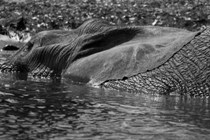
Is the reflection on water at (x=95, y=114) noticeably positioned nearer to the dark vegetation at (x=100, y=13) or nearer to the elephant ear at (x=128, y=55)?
the elephant ear at (x=128, y=55)

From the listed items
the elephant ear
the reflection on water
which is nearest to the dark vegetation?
the elephant ear

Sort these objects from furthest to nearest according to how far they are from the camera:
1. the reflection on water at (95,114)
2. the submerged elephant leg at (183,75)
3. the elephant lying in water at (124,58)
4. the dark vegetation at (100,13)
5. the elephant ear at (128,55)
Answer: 1. the dark vegetation at (100,13)
2. the elephant ear at (128,55)
3. the elephant lying in water at (124,58)
4. the submerged elephant leg at (183,75)
5. the reflection on water at (95,114)

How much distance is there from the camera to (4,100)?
762 cm

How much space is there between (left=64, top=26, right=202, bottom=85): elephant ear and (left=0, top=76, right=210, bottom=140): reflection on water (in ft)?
1.72

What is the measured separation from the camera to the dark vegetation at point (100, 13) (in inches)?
760

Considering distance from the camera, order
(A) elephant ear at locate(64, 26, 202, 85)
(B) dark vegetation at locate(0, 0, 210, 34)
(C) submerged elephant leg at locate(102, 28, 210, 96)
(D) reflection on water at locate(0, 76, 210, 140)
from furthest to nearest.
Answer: (B) dark vegetation at locate(0, 0, 210, 34), (A) elephant ear at locate(64, 26, 202, 85), (C) submerged elephant leg at locate(102, 28, 210, 96), (D) reflection on water at locate(0, 76, 210, 140)

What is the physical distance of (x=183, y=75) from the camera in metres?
8.59

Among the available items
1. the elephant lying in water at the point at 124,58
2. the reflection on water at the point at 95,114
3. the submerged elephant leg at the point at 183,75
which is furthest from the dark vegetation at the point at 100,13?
the reflection on water at the point at 95,114

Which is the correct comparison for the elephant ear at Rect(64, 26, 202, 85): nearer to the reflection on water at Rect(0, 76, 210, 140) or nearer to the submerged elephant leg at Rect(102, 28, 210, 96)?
the submerged elephant leg at Rect(102, 28, 210, 96)

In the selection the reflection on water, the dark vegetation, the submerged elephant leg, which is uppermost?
the dark vegetation

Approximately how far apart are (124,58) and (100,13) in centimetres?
1191

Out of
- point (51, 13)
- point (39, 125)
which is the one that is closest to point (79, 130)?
point (39, 125)

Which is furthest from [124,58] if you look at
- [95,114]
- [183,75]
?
[95,114]

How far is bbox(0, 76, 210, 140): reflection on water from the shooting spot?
228 inches
